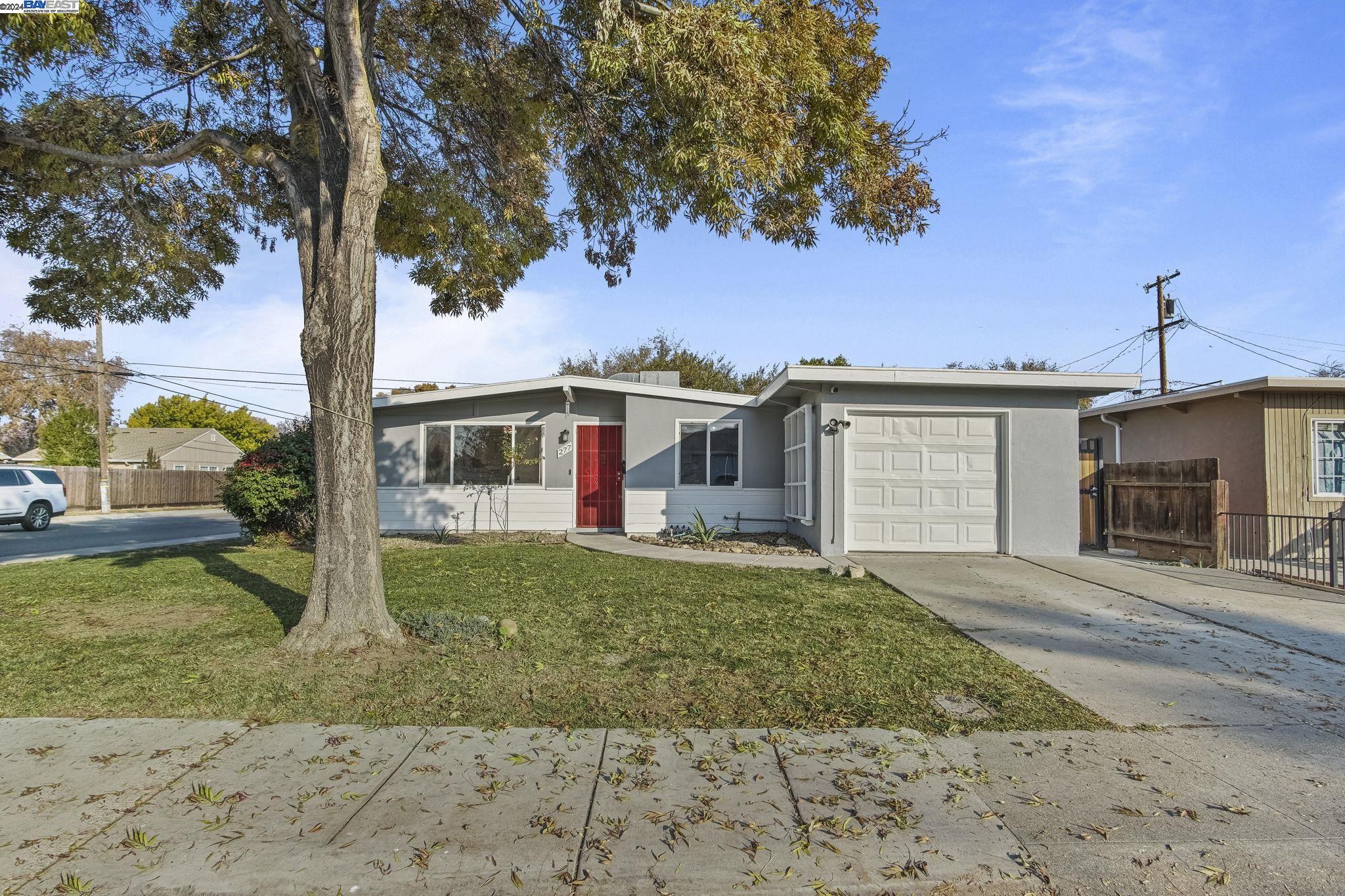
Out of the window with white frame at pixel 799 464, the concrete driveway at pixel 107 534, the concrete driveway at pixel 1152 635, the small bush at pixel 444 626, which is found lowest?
the concrete driveway at pixel 107 534

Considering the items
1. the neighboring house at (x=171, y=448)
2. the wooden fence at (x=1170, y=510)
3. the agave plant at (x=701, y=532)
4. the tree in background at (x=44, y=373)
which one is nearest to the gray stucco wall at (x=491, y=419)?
the agave plant at (x=701, y=532)

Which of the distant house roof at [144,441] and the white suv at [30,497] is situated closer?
the white suv at [30,497]

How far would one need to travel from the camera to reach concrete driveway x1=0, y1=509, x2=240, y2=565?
13.2 m

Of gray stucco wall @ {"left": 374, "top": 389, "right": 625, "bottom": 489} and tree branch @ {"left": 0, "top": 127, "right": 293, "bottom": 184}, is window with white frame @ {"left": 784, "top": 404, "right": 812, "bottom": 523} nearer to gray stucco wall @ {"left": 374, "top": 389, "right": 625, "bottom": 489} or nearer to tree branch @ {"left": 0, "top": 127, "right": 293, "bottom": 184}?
gray stucco wall @ {"left": 374, "top": 389, "right": 625, "bottom": 489}

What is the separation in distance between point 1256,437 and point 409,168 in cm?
1400

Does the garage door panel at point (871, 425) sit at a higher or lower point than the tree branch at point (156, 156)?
lower

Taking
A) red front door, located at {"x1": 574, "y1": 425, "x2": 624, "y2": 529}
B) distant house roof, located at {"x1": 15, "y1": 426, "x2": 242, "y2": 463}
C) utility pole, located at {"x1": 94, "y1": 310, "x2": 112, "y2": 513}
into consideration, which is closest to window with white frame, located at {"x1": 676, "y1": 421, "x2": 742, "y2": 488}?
red front door, located at {"x1": 574, "y1": 425, "x2": 624, "y2": 529}

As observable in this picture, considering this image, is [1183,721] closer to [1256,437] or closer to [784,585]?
[784,585]

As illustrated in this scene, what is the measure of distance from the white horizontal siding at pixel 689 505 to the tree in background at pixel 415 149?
16.3 feet

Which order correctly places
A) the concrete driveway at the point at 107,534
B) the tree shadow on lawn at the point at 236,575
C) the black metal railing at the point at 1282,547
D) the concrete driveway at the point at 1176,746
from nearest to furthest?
the concrete driveway at the point at 1176,746
the tree shadow on lawn at the point at 236,575
the black metal railing at the point at 1282,547
the concrete driveway at the point at 107,534

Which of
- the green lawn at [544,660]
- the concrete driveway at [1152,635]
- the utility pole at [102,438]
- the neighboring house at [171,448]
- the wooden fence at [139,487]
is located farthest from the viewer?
the neighboring house at [171,448]

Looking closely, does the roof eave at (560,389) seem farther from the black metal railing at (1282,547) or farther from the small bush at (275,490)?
the black metal railing at (1282,547)

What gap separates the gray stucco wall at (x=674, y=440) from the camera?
541 inches

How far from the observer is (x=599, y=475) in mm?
14586
